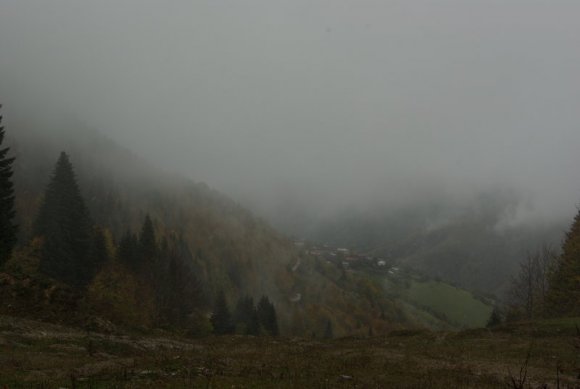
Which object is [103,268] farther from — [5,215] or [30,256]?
[5,215]

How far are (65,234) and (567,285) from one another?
7907 centimetres

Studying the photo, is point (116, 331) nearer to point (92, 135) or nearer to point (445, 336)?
point (445, 336)

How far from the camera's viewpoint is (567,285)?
64438mm

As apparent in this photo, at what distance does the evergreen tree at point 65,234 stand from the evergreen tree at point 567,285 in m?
74.7

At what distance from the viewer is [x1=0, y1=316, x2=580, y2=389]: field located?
645 inches

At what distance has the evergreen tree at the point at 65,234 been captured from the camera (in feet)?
203

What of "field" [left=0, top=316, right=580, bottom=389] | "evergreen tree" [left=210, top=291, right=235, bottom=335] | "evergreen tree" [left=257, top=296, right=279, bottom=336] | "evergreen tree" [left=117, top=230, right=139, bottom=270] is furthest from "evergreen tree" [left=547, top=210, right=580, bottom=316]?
"evergreen tree" [left=117, top=230, right=139, bottom=270]

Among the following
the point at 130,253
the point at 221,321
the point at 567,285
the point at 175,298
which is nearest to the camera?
the point at 567,285

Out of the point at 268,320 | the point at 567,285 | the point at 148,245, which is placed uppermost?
the point at 148,245

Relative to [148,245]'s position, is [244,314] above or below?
below

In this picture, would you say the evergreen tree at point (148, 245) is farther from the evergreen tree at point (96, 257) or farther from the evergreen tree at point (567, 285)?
the evergreen tree at point (567, 285)

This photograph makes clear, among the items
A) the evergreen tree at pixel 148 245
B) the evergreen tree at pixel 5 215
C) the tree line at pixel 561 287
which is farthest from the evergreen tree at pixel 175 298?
the tree line at pixel 561 287

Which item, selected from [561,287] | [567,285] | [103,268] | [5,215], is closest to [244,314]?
[103,268]

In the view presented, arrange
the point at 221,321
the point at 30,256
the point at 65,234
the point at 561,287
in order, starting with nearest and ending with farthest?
the point at 65,234 → the point at 561,287 → the point at 30,256 → the point at 221,321
